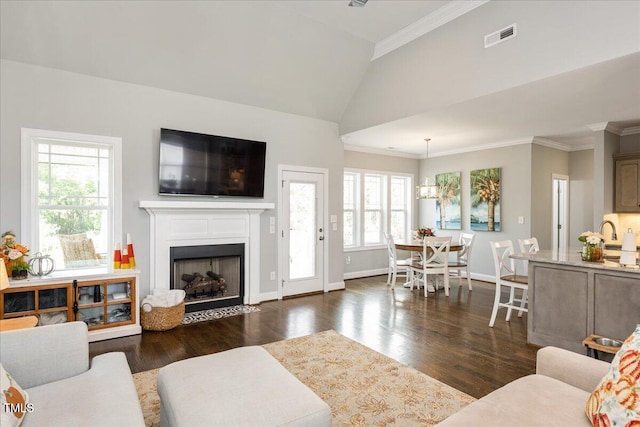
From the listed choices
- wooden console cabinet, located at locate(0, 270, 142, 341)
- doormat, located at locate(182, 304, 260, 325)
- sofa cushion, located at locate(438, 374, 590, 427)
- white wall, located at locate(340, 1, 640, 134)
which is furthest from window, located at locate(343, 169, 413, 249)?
sofa cushion, located at locate(438, 374, 590, 427)

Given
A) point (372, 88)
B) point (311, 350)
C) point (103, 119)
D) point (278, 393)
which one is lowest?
point (311, 350)

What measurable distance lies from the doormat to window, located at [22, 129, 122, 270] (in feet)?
3.88

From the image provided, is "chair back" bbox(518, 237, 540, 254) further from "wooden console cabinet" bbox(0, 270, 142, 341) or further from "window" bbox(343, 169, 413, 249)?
"wooden console cabinet" bbox(0, 270, 142, 341)

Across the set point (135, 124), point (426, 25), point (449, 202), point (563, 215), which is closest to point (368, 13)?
point (426, 25)

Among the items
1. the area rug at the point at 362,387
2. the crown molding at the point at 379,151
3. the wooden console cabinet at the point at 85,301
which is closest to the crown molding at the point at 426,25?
the crown molding at the point at 379,151

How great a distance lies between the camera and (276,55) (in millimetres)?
4512

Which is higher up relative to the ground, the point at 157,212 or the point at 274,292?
the point at 157,212

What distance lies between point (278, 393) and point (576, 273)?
10.1ft

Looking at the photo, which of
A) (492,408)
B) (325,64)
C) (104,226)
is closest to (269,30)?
(325,64)

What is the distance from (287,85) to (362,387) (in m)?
4.00

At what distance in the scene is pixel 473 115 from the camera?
468 centimetres

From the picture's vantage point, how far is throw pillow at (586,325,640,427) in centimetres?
123

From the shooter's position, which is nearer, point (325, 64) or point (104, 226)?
point (104, 226)

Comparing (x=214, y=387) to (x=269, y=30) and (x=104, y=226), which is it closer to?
(x=104, y=226)
